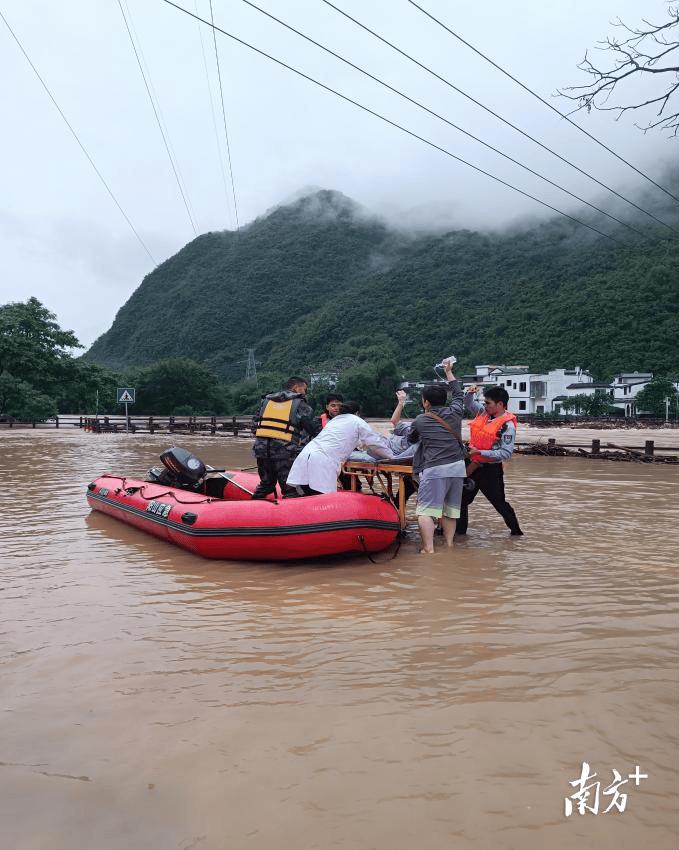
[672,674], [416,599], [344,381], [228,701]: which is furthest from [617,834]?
[344,381]

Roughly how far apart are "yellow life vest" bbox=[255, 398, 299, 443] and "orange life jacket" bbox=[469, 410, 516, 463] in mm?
1867

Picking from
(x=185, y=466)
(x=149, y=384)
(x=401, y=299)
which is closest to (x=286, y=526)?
(x=185, y=466)

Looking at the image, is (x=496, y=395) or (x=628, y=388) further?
(x=628, y=388)

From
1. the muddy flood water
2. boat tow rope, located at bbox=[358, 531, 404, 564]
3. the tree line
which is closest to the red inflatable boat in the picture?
boat tow rope, located at bbox=[358, 531, 404, 564]

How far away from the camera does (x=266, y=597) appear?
213 inches

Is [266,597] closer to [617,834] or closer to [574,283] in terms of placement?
[617,834]

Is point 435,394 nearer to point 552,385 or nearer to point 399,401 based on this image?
point 399,401

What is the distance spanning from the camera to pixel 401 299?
113125 millimetres

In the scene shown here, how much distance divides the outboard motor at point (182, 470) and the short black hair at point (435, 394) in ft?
11.0

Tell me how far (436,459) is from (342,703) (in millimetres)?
3499

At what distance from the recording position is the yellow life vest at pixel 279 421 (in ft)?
23.0

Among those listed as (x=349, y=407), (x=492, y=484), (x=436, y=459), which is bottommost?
(x=492, y=484)

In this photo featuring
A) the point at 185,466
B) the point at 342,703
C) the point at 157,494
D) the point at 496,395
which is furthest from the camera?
the point at 185,466

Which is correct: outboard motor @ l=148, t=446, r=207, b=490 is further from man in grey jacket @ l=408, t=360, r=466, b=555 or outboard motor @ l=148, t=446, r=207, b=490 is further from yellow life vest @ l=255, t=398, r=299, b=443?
man in grey jacket @ l=408, t=360, r=466, b=555
